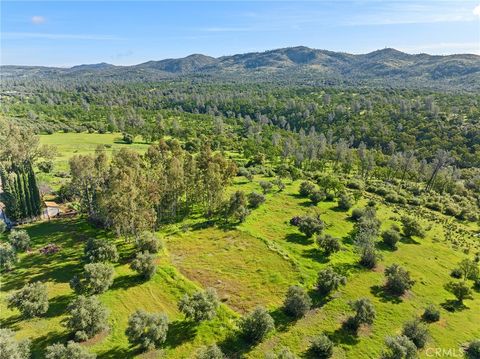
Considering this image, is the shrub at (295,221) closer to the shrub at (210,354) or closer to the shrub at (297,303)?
the shrub at (297,303)

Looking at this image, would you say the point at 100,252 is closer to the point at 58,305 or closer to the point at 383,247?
the point at 58,305

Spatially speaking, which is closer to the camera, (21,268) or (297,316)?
(297,316)

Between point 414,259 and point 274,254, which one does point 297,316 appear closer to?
point 274,254

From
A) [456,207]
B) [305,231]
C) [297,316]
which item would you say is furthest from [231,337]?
[456,207]

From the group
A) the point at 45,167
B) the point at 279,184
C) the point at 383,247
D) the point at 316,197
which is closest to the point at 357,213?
the point at 316,197

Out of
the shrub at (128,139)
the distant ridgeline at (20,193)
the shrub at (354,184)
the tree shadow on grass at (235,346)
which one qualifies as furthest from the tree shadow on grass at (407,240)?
the shrub at (128,139)
